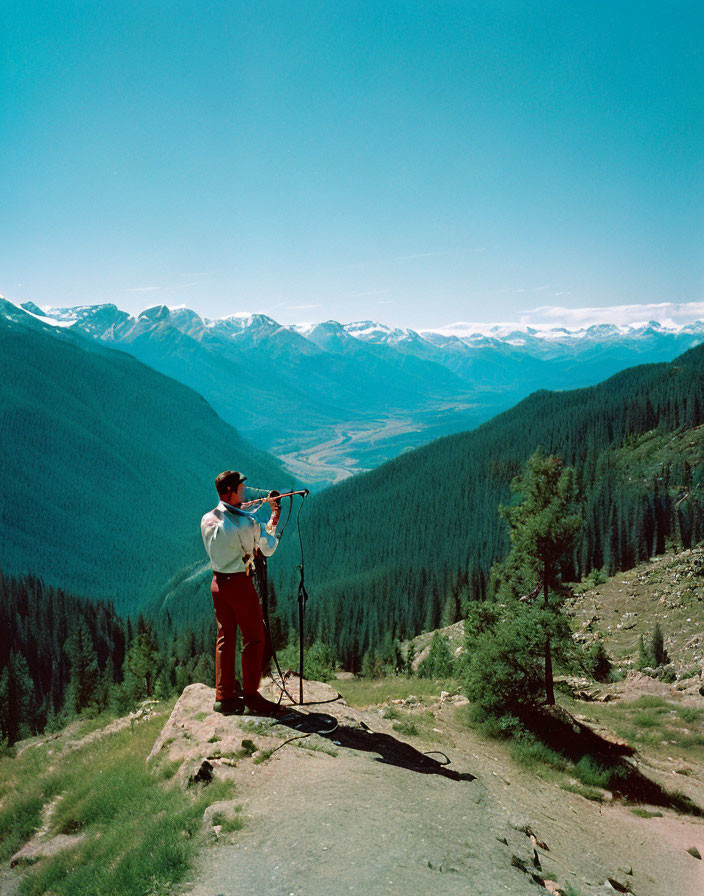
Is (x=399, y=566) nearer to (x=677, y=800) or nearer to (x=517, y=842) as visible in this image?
(x=677, y=800)

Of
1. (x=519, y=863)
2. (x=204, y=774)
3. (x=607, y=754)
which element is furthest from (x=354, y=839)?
(x=607, y=754)

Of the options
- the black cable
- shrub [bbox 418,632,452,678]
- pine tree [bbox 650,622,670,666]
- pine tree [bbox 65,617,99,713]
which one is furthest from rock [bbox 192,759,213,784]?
pine tree [bbox 65,617,99,713]

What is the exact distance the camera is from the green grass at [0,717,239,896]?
612cm

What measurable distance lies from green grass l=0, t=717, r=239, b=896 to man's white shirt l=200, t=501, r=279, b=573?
12.4ft

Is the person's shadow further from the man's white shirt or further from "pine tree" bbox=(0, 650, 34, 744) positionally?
"pine tree" bbox=(0, 650, 34, 744)

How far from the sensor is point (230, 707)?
10.9 meters

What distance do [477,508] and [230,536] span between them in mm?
138181

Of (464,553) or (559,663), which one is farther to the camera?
(464,553)

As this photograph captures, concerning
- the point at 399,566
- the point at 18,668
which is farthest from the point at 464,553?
the point at 18,668

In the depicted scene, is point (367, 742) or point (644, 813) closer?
point (367, 742)

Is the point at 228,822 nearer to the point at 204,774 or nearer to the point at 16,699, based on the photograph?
the point at 204,774

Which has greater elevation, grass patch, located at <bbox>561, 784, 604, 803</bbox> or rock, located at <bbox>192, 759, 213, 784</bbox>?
rock, located at <bbox>192, 759, 213, 784</bbox>

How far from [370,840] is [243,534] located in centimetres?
551

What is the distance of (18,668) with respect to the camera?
95438mm
